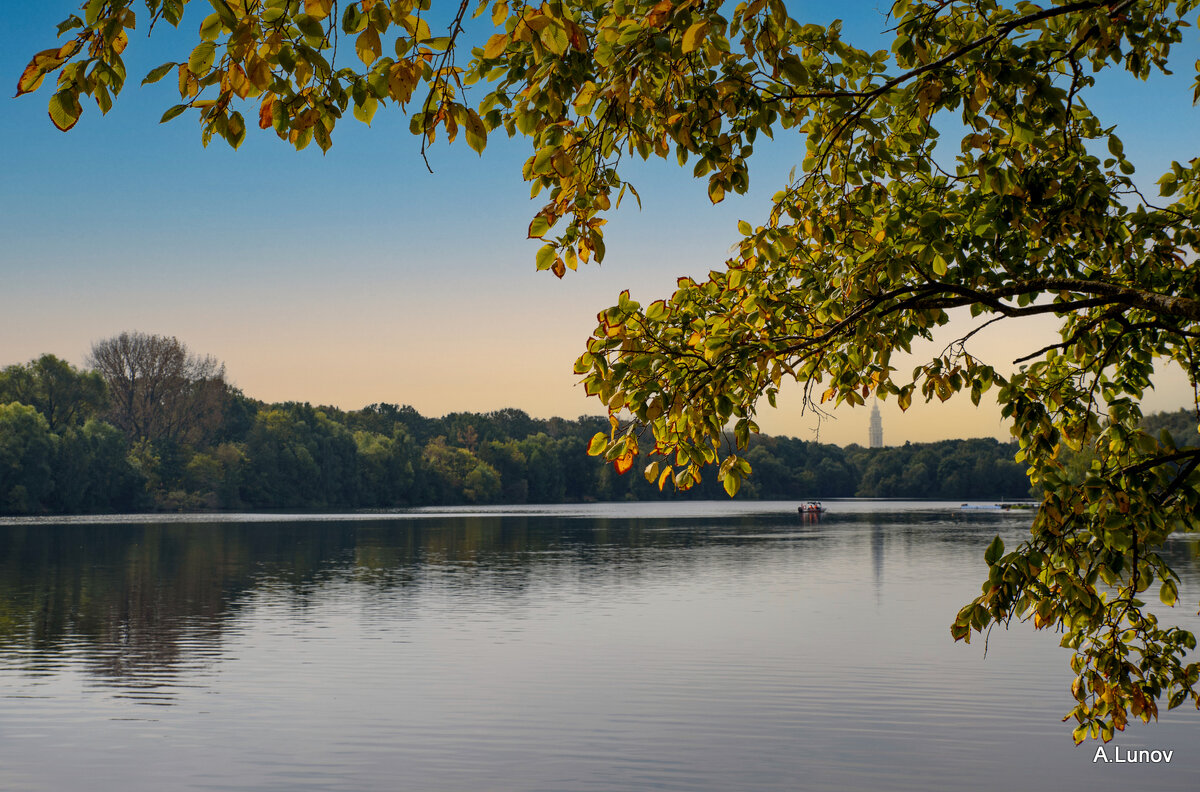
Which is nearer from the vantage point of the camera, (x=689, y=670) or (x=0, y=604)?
(x=689, y=670)

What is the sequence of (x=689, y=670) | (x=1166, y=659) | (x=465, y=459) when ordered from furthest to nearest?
(x=465, y=459) < (x=689, y=670) < (x=1166, y=659)

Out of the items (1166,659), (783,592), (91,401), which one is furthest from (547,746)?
(91,401)

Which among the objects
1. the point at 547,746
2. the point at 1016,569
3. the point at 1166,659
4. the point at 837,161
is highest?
the point at 837,161

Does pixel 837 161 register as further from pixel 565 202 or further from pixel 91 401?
pixel 91 401

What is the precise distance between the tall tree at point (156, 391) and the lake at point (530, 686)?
90.3 m

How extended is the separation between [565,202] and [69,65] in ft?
7.49

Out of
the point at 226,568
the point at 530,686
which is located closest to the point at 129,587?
the point at 226,568

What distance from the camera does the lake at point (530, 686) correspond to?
15461 mm

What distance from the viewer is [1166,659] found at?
7473 mm

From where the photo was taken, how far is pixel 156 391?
131125mm

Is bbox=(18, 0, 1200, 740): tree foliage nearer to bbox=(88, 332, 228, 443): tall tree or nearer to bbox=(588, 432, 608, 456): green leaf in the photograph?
bbox=(588, 432, 608, 456): green leaf

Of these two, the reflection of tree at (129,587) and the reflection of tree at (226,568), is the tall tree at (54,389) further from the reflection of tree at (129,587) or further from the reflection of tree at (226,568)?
the reflection of tree at (129,587)

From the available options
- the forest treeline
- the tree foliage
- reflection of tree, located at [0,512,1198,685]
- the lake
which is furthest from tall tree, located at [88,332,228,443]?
the tree foliage

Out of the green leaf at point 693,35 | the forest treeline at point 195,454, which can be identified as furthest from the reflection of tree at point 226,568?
the forest treeline at point 195,454
